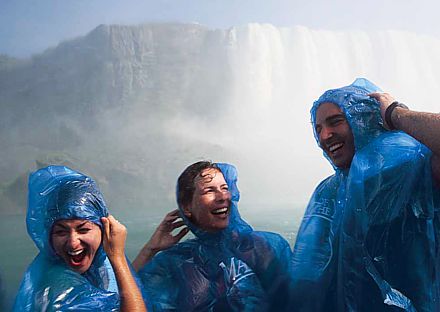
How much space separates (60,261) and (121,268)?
27 centimetres

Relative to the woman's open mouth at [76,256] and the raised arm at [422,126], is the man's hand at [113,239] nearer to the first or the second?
the woman's open mouth at [76,256]

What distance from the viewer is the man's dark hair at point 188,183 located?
6.77ft

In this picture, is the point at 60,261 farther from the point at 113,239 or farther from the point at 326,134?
the point at 326,134

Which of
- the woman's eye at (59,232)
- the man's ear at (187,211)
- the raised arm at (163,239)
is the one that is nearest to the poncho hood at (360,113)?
the man's ear at (187,211)

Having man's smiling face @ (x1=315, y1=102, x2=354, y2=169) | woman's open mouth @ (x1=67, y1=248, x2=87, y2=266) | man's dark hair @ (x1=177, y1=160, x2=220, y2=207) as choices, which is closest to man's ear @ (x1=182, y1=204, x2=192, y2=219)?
man's dark hair @ (x1=177, y1=160, x2=220, y2=207)

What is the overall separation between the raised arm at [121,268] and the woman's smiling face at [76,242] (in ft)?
0.23

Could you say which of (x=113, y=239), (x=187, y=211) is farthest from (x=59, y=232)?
(x=187, y=211)

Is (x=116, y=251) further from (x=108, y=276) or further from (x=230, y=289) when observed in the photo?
(x=230, y=289)

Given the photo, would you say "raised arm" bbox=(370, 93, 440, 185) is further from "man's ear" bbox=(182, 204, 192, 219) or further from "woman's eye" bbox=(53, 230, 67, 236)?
"woman's eye" bbox=(53, 230, 67, 236)

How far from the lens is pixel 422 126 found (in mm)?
1491

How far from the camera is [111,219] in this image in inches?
69.7

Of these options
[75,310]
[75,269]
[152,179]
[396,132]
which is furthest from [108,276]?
[152,179]

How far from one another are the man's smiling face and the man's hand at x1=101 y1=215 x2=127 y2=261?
96 centimetres

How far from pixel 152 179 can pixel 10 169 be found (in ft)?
33.3
